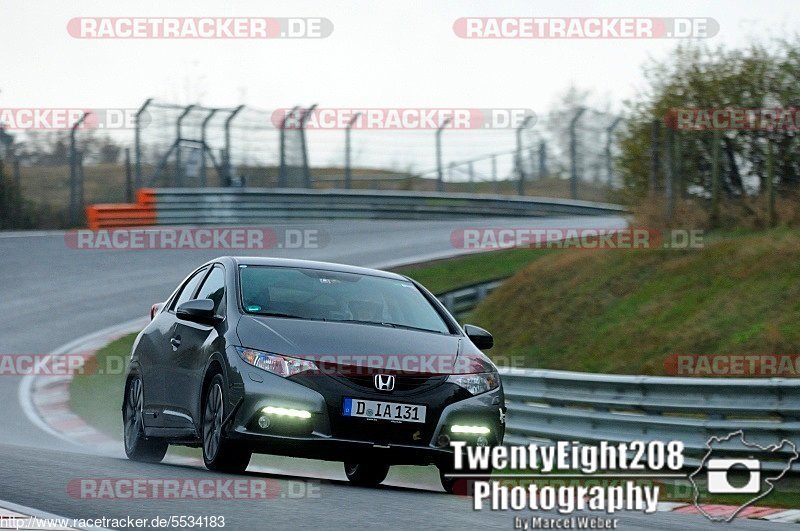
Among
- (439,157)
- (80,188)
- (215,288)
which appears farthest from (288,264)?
(439,157)

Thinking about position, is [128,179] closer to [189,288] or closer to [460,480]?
[189,288]

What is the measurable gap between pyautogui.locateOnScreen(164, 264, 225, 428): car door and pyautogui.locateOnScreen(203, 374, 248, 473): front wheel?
179 millimetres

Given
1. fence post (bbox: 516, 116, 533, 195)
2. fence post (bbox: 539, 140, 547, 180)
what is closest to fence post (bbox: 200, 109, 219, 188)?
fence post (bbox: 516, 116, 533, 195)

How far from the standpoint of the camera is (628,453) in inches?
408

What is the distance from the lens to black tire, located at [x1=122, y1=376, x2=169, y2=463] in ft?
31.9

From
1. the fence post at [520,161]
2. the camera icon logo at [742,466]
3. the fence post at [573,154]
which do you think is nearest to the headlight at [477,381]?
the camera icon logo at [742,466]

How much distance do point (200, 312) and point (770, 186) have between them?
1021cm

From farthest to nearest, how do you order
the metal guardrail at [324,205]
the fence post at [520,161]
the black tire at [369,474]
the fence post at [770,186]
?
the fence post at [520,161] → the metal guardrail at [324,205] → the fence post at [770,186] → the black tire at [369,474]

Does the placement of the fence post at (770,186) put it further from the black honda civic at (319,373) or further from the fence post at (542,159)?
the fence post at (542,159)

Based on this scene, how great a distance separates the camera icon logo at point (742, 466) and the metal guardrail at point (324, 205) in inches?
778

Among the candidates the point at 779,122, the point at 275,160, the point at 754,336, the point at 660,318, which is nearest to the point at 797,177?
the point at 779,122

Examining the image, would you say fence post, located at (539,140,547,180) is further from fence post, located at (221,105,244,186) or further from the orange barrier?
the orange barrier

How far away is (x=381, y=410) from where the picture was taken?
7.87 m

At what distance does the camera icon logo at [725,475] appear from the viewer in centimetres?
960
